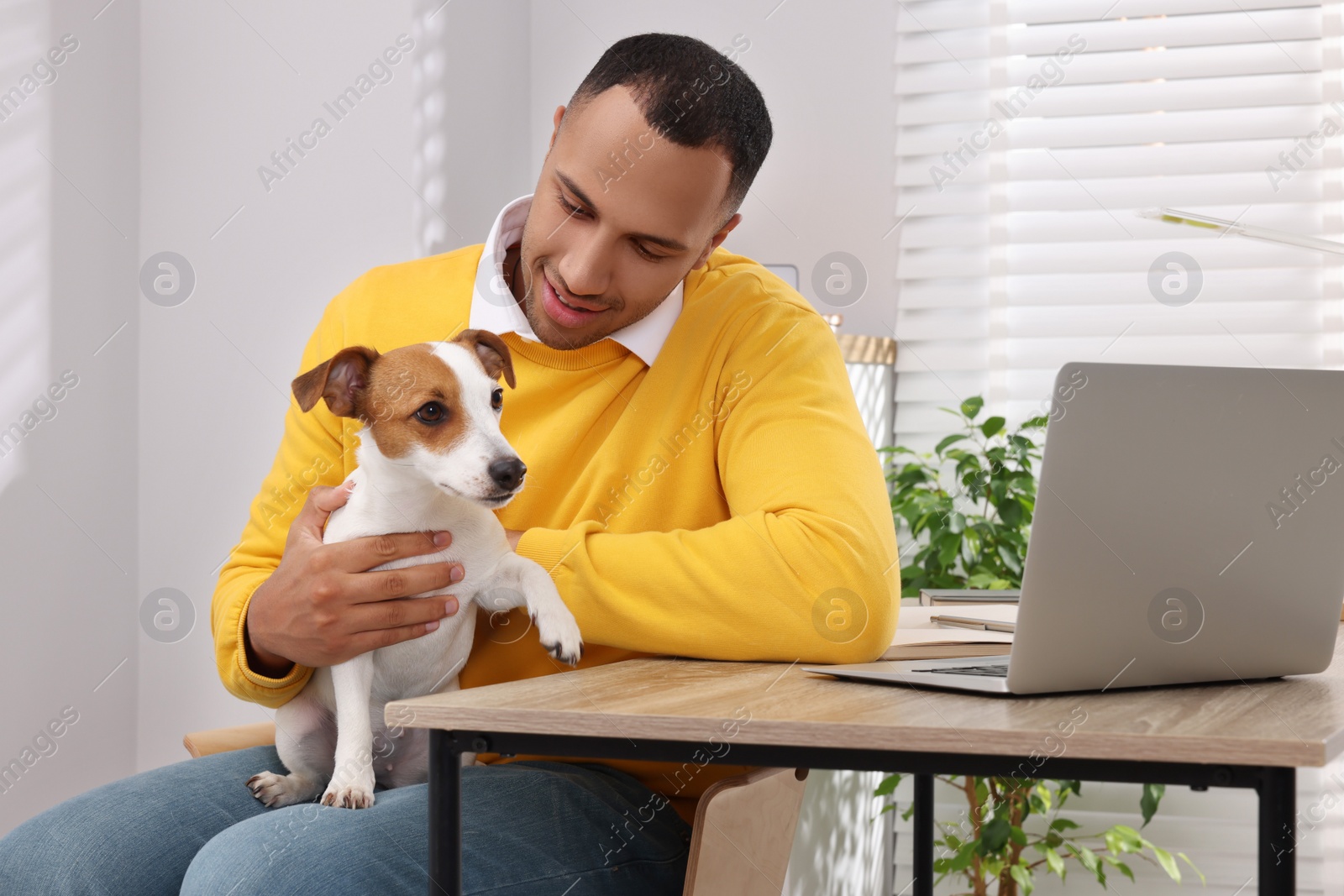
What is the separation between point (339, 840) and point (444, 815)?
0.57 feet

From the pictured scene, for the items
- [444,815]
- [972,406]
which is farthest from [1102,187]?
[444,815]

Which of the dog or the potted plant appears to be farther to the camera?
the potted plant

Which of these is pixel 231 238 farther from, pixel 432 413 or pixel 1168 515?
pixel 1168 515

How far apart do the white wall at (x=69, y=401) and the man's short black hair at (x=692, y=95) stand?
4.33 feet

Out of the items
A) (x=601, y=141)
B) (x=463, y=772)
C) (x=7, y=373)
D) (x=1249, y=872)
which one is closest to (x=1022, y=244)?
(x=1249, y=872)

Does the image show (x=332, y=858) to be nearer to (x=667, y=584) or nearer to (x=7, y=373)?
(x=667, y=584)

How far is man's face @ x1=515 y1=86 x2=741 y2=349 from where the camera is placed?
122 centimetres

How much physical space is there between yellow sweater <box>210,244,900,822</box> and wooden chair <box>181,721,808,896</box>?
3.7 inches

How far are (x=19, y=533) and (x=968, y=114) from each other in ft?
7.65

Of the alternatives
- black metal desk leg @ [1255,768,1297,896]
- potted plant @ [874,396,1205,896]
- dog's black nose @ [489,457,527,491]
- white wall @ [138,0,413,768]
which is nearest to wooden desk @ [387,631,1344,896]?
black metal desk leg @ [1255,768,1297,896]

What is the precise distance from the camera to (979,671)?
1.02m

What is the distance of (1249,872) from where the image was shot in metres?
2.50

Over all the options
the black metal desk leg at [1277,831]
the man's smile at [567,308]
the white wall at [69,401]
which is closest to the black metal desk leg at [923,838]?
the man's smile at [567,308]

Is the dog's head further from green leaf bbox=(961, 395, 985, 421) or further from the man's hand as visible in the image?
green leaf bbox=(961, 395, 985, 421)
